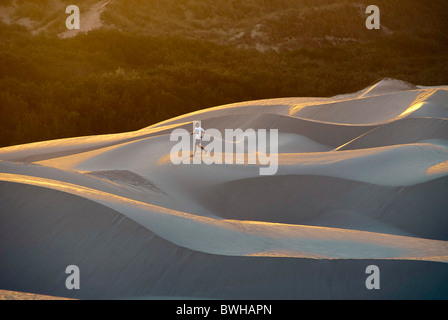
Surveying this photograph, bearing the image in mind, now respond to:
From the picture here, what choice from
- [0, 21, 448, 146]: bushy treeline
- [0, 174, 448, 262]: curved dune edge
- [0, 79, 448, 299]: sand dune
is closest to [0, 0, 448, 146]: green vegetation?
[0, 21, 448, 146]: bushy treeline

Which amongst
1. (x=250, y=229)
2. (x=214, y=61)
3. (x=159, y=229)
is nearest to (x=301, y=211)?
(x=250, y=229)

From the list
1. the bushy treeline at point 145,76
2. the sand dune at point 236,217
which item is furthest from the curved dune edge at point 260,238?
the bushy treeline at point 145,76

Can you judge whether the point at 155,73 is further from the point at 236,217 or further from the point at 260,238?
the point at 260,238

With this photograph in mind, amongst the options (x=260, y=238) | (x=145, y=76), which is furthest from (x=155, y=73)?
(x=260, y=238)

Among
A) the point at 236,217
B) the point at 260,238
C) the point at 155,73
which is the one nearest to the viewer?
the point at 260,238
